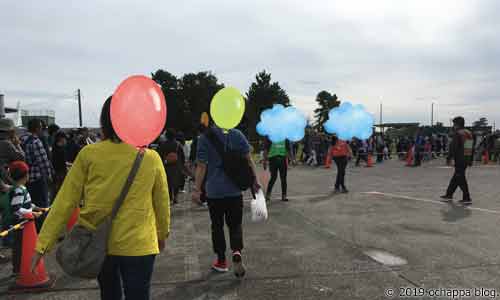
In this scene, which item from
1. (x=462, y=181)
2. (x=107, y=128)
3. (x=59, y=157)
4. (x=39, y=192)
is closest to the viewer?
(x=107, y=128)

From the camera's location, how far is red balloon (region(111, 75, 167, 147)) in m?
2.39

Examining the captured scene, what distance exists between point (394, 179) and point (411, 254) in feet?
29.2

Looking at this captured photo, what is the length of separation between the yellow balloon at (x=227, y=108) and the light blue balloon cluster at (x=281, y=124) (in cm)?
416

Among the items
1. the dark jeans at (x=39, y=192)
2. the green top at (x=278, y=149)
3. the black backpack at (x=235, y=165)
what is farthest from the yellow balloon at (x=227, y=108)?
the green top at (x=278, y=149)

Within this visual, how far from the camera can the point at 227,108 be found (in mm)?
4324

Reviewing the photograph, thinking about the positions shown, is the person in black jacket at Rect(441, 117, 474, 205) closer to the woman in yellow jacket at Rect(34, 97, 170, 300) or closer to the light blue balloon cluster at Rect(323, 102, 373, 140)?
the light blue balloon cluster at Rect(323, 102, 373, 140)

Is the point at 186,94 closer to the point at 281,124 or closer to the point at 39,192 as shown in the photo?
the point at 281,124

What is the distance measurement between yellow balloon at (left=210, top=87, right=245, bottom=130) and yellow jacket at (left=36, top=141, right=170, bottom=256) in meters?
1.99

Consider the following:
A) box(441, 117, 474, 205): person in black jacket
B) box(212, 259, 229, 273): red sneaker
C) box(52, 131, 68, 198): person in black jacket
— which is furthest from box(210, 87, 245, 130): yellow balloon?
box(441, 117, 474, 205): person in black jacket

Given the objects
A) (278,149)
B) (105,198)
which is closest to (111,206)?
(105,198)

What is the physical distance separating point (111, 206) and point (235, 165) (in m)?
1.87

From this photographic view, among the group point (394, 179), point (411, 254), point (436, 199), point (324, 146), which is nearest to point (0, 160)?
point (411, 254)

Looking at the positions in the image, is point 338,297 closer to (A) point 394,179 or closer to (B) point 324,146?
(A) point 394,179

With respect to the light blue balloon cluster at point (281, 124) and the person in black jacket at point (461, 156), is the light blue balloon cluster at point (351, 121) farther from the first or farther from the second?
the person in black jacket at point (461, 156)
